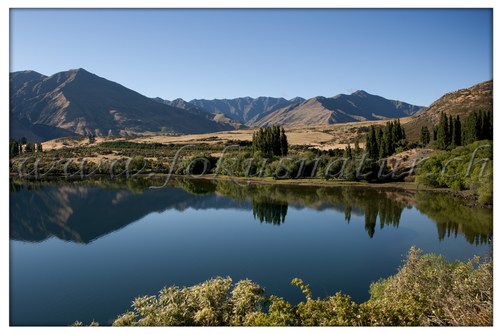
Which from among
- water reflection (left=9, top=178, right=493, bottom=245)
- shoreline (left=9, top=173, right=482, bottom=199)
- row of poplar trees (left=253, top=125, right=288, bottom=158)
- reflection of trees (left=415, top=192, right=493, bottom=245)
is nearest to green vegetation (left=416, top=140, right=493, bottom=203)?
shoreline (left=9, top=173, right=482, bottom=199)

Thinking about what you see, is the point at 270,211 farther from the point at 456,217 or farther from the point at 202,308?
the point at 202,308

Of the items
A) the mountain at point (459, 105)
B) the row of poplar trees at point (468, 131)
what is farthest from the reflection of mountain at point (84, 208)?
the mountain at point (459, 105)

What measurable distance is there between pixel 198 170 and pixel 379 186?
44591 millimetres

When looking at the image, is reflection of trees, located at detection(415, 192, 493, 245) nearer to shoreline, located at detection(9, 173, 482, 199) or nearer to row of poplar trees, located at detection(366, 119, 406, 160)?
shoreline, located at detection(9, 173, 482, 199)

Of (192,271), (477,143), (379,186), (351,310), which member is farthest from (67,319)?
(477,143)

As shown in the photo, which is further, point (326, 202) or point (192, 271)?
point (326, 202)

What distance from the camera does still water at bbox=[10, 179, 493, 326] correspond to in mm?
21047

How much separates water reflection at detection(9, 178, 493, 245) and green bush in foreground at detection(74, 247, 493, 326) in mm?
20433

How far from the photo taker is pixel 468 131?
62281 mm

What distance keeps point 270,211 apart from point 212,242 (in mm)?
14738

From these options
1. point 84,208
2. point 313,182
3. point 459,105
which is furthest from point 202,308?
point 459,105

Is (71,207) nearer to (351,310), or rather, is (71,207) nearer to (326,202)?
(326,202)

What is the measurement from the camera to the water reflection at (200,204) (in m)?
35.8

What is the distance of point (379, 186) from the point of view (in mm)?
59438
